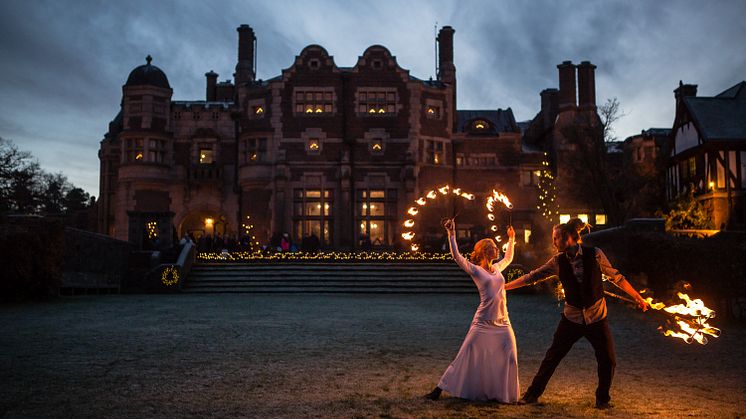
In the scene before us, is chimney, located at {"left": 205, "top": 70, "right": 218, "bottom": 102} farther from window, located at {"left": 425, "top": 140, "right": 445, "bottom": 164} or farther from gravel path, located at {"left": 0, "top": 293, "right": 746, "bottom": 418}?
gravel path, located at {"left": 0, "top": 293, "right": 746, "bottom": 418}

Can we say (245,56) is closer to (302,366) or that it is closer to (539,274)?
(302,366)

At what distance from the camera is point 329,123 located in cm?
3525

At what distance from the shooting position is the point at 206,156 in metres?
37.7

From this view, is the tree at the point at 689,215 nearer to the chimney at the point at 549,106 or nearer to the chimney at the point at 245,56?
the chimney at the point at 549,106

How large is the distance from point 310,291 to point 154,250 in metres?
6.79

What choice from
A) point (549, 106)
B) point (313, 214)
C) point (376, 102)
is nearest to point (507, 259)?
point (313, 214)

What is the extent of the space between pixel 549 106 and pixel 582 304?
38.9 metres

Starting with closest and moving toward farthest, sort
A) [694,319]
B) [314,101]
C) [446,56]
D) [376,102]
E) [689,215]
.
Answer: [694,319] → [689,215] → [314,101] → [376,102] → [446,56]

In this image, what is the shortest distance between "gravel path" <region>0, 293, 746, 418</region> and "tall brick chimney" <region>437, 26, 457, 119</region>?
1092 inches

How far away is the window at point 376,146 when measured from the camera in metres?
35.2

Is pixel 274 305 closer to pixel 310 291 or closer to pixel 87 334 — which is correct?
pixel 310 291

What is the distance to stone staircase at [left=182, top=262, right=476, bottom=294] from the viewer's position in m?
21.2

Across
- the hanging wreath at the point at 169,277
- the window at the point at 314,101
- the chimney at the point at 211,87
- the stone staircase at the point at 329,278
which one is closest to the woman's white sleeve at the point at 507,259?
the stone staircase at the point at 329,278

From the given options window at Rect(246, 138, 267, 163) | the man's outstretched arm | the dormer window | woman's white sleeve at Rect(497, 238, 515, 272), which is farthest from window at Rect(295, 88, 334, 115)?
the man's outstretched arm
